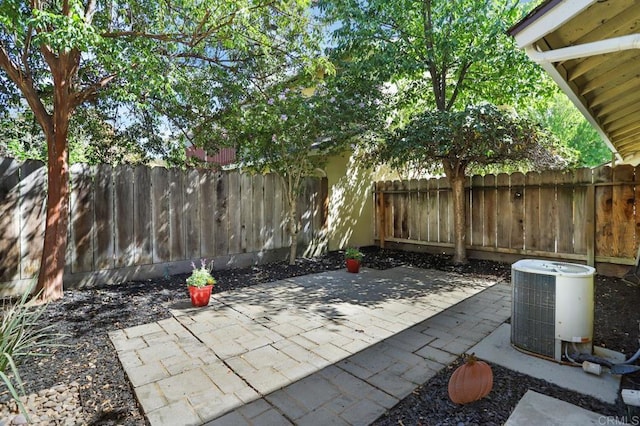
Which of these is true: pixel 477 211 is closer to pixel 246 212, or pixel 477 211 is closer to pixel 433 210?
pixel 433 210

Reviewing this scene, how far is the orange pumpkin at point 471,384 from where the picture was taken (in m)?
1.89

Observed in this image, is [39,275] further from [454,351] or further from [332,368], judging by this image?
[454,351]

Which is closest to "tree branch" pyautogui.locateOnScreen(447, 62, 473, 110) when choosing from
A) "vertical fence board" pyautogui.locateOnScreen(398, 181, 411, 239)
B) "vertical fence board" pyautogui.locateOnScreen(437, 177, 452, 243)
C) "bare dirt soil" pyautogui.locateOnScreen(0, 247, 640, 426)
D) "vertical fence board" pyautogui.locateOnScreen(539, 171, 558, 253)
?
"vertical fence board" pyautogui.locateOnScreen(437, 177, 452, 243)

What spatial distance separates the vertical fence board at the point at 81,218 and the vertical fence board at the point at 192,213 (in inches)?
48.5

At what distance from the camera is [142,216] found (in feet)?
15.6

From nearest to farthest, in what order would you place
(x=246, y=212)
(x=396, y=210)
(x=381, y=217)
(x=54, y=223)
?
1. (x=54, y=223)
2. (x=246, y=212)
3. (x=396, y=210)
4. (x=381, y=217)

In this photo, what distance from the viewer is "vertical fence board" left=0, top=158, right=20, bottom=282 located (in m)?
3.71

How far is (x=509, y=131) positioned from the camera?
4656 millimetres

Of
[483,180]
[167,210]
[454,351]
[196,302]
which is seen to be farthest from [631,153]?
[167,210]

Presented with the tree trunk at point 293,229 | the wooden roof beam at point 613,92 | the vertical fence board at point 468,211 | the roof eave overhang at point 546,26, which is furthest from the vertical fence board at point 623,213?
the tree trunk at point 293,229

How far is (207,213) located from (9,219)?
2357 mm

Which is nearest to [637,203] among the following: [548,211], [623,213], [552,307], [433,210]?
[623,213]

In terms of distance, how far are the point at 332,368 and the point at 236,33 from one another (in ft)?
11.8
